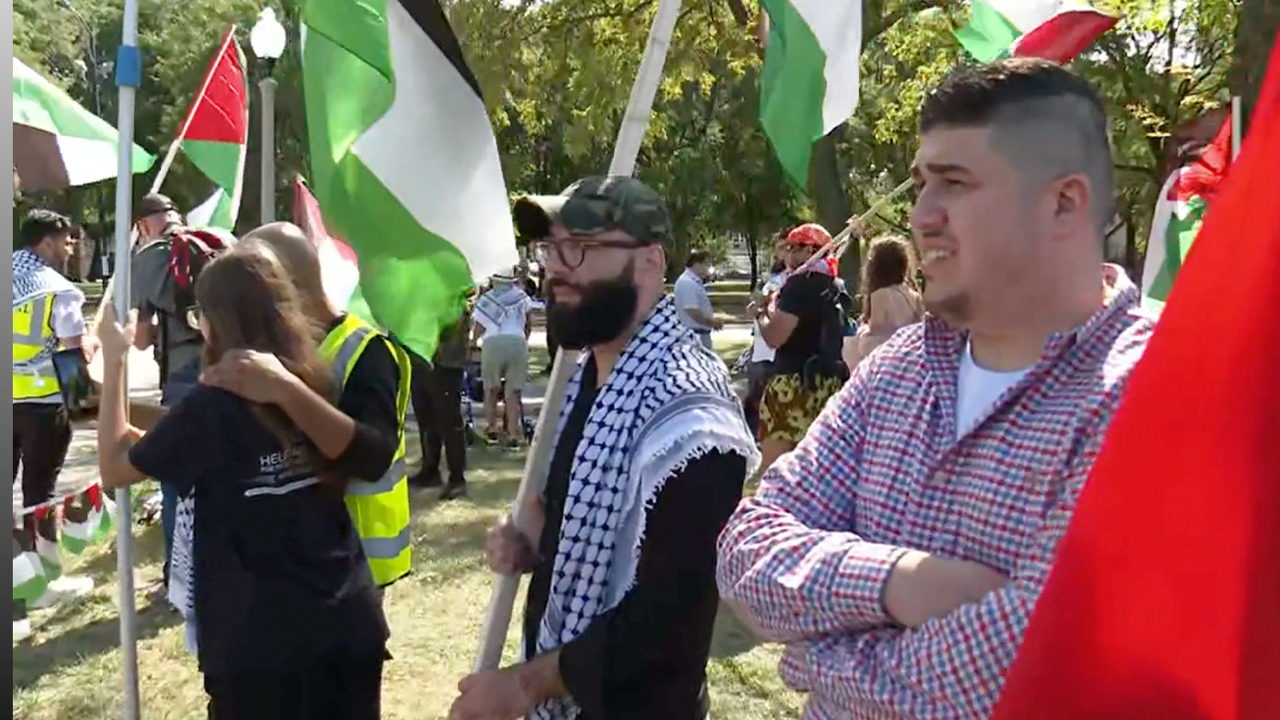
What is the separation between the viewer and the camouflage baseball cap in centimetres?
223

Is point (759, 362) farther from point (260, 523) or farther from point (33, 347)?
point (260, 523)

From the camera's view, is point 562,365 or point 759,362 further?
point 759,362

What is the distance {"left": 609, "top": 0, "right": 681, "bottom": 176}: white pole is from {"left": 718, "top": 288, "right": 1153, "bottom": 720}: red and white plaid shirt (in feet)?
3.02

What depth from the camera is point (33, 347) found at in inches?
234

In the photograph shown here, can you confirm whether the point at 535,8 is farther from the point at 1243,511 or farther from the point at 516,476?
the point at 1243,511

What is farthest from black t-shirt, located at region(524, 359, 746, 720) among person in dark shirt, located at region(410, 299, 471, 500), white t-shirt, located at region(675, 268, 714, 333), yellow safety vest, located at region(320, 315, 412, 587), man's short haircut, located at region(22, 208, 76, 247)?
white t-shirt, located at region(675, 268, 714, 333)

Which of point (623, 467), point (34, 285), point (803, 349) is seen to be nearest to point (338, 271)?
point (623, 467)

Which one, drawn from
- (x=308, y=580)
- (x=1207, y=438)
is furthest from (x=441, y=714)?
(x=1207, y=438)

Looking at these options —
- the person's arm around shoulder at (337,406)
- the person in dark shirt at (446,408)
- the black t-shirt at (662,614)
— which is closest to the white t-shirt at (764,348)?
the person in dark shirt at (446,408)

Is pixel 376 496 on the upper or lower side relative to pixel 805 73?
lower

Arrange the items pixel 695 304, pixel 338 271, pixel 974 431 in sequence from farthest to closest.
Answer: pixel 695 304
pixel 338 271
pixel 974 431

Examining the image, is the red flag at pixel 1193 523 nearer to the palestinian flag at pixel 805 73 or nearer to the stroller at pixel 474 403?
the palestinian flag at pixel 805 73

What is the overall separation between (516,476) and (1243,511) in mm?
8445

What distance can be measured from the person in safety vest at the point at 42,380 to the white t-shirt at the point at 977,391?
5.32 m
